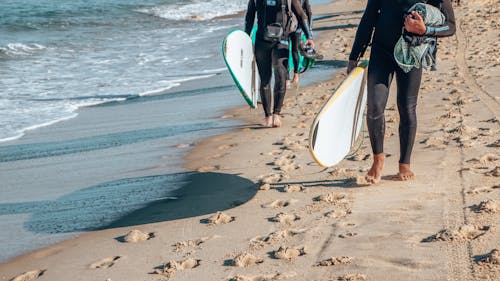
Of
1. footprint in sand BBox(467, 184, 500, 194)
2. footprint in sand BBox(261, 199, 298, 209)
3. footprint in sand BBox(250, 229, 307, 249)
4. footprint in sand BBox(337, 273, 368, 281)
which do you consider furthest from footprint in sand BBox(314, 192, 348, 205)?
footprint in sand BBox(337, 273, 368, 281)

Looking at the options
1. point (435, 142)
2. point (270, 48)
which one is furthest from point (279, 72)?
point (435, 142)

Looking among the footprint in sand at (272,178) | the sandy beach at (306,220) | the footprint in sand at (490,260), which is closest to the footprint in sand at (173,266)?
the sandy beach at (306,220)

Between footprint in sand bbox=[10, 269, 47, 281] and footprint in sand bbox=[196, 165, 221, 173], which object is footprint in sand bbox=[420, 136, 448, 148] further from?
footprint in sand bbox=[10, 269, 47, 281]

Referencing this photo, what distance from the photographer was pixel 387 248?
4090mm

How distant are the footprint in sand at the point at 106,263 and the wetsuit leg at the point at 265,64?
12.1 feet

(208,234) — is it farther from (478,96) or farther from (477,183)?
(478,96)

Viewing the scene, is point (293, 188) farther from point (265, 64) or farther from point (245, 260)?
point (265, 64)

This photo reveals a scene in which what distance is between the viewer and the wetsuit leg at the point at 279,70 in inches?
302

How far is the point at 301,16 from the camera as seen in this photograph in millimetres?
7629

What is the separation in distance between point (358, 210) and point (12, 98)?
7373mm

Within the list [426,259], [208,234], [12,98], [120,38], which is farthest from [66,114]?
[120,38]

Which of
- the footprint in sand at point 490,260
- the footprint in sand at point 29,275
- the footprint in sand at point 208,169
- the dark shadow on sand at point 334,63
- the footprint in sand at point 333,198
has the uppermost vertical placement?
the footprint in sand at point 490,260

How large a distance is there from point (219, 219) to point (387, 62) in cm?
157

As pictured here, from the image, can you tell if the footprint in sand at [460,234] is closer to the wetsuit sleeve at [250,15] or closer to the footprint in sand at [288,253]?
the footprint in sand at [288,253]
